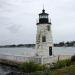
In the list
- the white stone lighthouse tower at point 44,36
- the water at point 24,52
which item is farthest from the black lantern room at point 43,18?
the water at point 24,52

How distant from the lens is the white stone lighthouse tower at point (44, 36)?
105 feet

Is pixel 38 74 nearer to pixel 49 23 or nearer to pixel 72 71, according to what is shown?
pixel 72 71

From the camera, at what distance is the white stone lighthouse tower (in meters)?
32.1

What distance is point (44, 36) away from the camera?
3228 centimetres

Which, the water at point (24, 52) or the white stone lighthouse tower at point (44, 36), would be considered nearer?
the white stone lighthouse tower at point (44, 36)

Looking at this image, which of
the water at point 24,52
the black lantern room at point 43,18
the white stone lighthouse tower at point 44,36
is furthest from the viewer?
the water at point 24,52

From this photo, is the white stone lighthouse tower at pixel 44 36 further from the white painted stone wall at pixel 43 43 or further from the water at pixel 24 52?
the water at pixel 24 52

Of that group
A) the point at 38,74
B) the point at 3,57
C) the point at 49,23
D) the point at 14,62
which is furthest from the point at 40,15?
the point at 38,74

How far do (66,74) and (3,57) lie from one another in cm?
2161

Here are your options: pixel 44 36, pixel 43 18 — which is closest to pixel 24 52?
pixel 44 36

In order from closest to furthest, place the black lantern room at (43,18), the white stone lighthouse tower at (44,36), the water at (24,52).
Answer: the white stone lighthouse tower at (44,36), the black lantern room at (43,18), the water at (24,52)

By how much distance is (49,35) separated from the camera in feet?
106

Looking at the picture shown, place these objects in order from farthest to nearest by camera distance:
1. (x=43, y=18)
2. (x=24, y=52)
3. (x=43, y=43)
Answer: (x=24, y=52) < (x=43, y=18) < (x=43, y=43)

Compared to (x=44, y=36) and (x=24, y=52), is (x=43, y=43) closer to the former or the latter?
(x=44, y=36)
